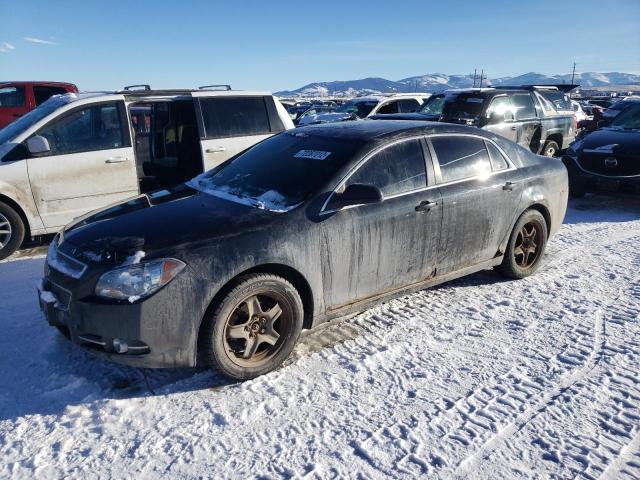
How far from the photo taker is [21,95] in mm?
11844

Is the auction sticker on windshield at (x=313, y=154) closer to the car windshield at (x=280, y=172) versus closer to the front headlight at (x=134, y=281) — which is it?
the car windshield at (x=280, y=172)

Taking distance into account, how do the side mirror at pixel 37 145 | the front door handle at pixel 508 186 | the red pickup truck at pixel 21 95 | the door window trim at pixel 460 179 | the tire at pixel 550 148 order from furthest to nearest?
the red pickup truck at pixel 21 95, the tire at pixel 550 148, the side mirror at pixel 37 145, the front door handle at pixel 508 186, the door window trim at pixel 460 179

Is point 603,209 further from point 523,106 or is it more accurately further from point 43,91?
point 43,91

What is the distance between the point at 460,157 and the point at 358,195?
Result: 1.41 metres

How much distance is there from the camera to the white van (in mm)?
5676

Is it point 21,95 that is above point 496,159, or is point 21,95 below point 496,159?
above

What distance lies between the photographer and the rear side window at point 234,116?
6719mm

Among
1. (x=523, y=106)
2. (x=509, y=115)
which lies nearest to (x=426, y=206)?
(x=509, y=115)

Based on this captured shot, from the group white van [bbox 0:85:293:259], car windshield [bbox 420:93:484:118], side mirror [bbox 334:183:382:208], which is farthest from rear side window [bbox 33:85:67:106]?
side mirror [bbox 334:183:382:208]

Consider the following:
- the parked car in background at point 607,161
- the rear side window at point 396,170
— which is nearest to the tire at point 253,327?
the rear side window at point 396,170

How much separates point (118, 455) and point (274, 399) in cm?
91

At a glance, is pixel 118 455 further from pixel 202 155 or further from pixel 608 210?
pixel 608 210

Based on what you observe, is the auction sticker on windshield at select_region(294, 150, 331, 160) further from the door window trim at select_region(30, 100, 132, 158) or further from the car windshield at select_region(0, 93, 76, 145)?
the car windshield at select_region(0, 93, 76, 145)

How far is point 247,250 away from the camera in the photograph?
10.1 feet
